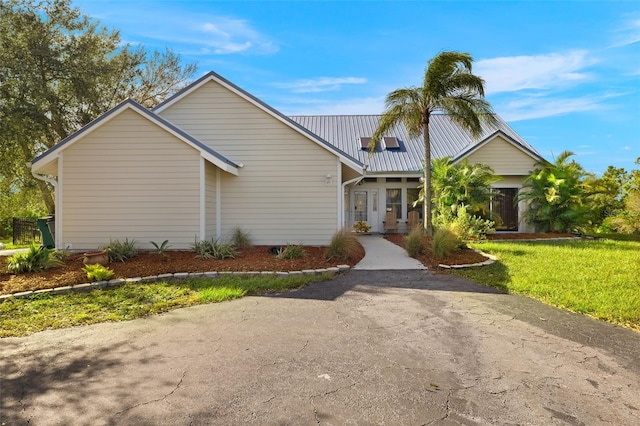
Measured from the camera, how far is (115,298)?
250 inches

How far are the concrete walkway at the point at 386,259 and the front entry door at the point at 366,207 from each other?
5.17 metres

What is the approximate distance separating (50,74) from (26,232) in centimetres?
711

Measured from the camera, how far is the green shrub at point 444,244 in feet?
31.9

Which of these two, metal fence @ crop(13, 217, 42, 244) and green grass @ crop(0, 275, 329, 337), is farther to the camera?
metal fence @ crop(13, 217, 42, 244)

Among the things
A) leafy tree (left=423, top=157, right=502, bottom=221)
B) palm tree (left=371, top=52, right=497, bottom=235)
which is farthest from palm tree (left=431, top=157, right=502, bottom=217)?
palm tree (left=371, top=52, right=497, bottom=235)

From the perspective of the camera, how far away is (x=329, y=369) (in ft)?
11.9

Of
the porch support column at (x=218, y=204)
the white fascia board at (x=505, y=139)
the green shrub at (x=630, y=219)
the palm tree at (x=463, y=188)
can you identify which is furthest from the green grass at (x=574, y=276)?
the green shrub at (x=630, y=219)

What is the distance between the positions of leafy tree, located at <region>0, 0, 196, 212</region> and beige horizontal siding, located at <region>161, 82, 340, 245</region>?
8950 millimetres

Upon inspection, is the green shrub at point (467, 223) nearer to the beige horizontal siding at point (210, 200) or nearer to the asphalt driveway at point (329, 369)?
the asphalt driveway at point (329, 369)

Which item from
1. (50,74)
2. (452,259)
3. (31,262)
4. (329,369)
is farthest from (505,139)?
(50,74)

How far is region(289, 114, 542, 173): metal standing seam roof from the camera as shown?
17.8 metres

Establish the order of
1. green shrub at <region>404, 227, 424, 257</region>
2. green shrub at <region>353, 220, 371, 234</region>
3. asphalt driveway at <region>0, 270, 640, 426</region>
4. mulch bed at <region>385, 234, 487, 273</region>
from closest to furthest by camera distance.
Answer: asphalt driveway at <region>0, 270, 640, 426</region>, mulch bed at <region>385, 234, 487, 273</region>, green shrub at <region>404, 227, 424, 257</region>, green shrub at <region>353, 220, 371, 234</region>

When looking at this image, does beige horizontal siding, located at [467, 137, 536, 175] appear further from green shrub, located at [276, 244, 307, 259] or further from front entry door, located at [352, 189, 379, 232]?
green shrub, located at [276, 244, 307, 259]

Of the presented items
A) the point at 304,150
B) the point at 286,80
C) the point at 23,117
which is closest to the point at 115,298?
the point at 304,150
